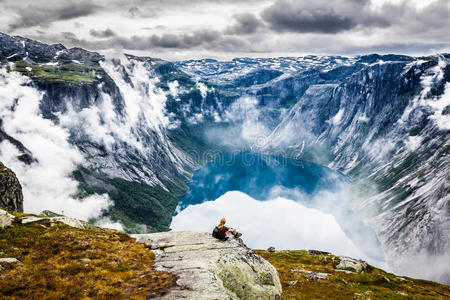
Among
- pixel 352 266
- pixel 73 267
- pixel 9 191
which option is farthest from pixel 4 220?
pixel 9 191

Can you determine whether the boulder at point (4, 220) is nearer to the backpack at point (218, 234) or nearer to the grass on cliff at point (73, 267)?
the grass on cliff at point (73, 267)

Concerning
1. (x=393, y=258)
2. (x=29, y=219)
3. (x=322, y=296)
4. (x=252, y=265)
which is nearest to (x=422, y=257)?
(x=393, y=258)

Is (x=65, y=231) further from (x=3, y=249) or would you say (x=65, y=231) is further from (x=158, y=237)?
(x=158, y=237)

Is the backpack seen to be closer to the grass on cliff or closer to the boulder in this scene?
the grass on cliff

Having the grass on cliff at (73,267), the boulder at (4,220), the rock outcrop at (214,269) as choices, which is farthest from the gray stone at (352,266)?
the boulder at (4,220)

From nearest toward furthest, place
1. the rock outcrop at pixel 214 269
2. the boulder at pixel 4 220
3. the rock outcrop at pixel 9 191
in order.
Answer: the rock outcrop at pixel 214 269 < the boulder at pixel 4 220 < the rock outcrop at pixel 9 191
